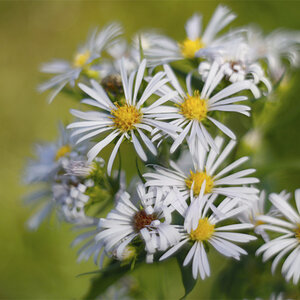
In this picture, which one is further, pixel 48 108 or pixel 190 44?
pixel 48 108

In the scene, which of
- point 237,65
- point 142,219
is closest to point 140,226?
point 142,219

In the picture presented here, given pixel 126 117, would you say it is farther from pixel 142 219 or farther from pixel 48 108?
pixel 48 108

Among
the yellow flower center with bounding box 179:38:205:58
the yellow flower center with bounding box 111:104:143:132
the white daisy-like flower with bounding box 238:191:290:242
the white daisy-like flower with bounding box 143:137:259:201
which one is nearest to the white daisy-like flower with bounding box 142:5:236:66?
the yellow flower center with bounding box 179:38:205:58

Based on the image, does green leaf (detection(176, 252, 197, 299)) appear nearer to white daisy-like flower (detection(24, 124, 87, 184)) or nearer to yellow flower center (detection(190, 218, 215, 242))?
yellow flower center (detection(190, 218, 215, 242))

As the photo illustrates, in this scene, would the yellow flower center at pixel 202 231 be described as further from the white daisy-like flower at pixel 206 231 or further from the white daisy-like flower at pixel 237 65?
the white daisy-like flower at pixel 237 65

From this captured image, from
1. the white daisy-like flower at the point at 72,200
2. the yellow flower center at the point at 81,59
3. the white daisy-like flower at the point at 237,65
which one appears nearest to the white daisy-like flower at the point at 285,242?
the white daisy-like flower at the point at 237,65
